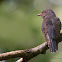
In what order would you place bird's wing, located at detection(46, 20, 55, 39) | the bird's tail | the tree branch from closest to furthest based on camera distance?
the tree branch < the bird's tail < bird's wing, located at detection(46, 20, 55, 39)

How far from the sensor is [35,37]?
130 inches

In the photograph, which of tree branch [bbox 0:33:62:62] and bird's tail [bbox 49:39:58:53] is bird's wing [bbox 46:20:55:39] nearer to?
bird's tail [bbox 49:39:58:53]

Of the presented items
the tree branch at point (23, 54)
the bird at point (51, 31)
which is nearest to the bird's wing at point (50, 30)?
the bird at point (51, 31)

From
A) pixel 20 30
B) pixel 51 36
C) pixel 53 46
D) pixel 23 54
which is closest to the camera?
pixel 23 54

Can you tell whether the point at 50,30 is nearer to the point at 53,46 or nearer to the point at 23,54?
the point at 53,46

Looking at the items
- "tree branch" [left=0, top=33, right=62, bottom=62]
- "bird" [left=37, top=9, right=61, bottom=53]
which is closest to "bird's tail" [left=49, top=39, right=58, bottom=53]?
"bird" [left=37, top=9, right=61, bottom=53]

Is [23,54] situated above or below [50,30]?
below

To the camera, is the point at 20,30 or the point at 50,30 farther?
the point at 20,30

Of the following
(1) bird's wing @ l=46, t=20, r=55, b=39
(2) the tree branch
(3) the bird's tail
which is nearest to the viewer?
(2) the tree branch

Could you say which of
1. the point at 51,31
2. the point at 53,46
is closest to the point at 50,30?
the point at 51,31

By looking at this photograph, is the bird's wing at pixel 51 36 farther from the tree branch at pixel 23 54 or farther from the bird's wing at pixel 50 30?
the tree branch at pixel 23 54

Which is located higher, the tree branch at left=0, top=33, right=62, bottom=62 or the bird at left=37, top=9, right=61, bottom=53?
the bird at left=37, top=9, right=61, bottom=53

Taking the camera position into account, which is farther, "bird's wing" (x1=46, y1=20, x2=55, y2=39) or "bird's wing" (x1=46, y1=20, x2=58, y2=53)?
"bird's wing" (x1=46, y1=20, x2=55, y2=39)

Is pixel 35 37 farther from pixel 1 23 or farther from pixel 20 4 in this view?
pixel 20 4
